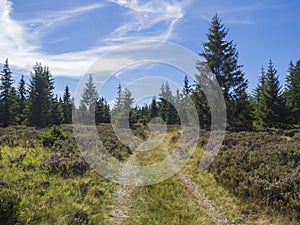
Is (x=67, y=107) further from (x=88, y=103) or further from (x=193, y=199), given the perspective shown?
(x=193, y=199)

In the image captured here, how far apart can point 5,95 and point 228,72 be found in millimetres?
36590

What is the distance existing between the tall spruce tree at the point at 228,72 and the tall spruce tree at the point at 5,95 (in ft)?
107

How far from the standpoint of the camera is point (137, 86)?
10.9 metres

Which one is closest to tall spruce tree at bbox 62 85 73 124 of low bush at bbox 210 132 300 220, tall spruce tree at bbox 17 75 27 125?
tall spruce tree at bbox 17 75 27 125

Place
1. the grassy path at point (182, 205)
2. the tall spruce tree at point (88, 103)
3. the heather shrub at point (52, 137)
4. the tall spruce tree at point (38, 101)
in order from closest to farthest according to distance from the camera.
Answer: the grassy path at point (182, 205) < the tall spruce tree at point (88, 103) < the heather shrub at point (52, 137) < the tall spruce tree at point (38, 101)

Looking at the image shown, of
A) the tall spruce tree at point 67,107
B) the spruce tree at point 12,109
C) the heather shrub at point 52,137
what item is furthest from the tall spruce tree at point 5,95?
the heather shrub at point 52,137

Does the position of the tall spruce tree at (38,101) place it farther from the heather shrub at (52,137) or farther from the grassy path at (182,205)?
the grassy path at (182,205)

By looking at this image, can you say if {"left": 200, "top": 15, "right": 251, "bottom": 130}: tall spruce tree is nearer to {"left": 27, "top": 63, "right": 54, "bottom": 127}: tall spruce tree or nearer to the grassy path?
the grassy path

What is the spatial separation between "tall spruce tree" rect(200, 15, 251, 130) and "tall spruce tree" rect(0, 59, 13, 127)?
32.7 m

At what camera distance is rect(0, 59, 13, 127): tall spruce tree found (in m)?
41.1

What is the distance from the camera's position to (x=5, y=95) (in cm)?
4272

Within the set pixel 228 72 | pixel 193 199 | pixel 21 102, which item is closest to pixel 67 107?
pixel 21 102

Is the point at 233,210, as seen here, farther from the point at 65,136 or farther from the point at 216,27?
the point at 216,27

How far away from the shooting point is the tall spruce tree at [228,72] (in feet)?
82.5
